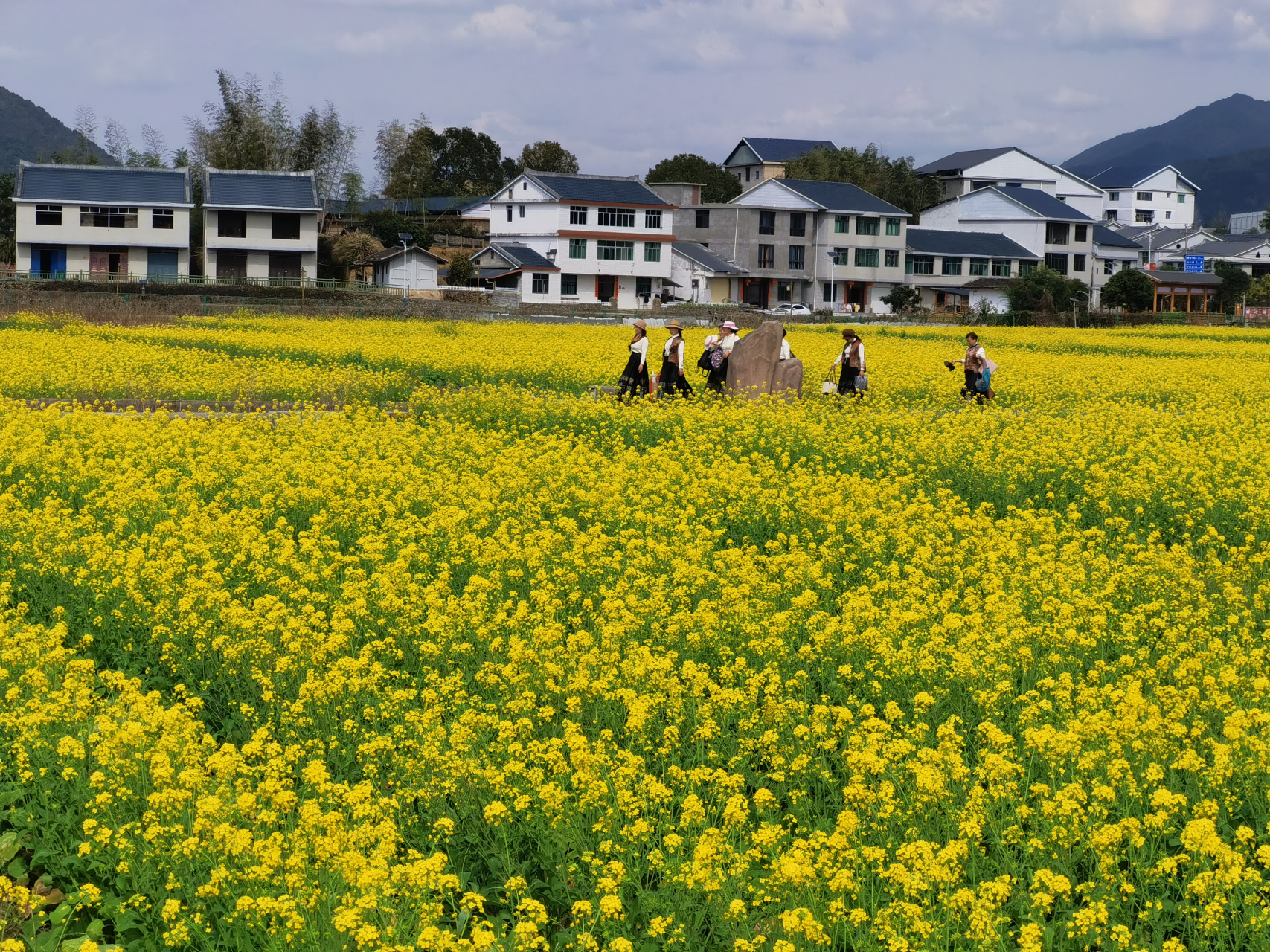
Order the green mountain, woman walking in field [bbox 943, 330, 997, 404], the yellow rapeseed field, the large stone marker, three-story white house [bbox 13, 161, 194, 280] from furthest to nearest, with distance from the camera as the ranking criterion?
the green mountain
three-story white house [bbox 13, 161, 194, 280]
woman walking in field [bbox 943, 330, 997, 404]
the large stone marker
the yellow rapeseed field

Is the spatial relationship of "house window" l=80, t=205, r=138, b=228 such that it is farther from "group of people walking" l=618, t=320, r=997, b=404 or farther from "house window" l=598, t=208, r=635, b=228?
"group of people walking" l=618, t=320, r=997, b=404

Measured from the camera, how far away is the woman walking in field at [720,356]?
19.5 m

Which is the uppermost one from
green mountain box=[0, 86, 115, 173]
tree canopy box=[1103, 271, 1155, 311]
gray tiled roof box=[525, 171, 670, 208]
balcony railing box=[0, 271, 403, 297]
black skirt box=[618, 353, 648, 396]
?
green mountain box=[0, 86, 115, 173]

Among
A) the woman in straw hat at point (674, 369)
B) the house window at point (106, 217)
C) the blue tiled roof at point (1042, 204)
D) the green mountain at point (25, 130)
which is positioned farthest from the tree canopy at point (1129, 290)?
the green mountain at point (25, 130)

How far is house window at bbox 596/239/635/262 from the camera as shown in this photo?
219ft

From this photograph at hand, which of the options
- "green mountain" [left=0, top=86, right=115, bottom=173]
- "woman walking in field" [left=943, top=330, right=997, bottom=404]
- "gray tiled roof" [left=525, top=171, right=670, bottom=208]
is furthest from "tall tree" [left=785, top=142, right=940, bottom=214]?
"green mountain" [left=0, top=86, right=115, bottom=173]

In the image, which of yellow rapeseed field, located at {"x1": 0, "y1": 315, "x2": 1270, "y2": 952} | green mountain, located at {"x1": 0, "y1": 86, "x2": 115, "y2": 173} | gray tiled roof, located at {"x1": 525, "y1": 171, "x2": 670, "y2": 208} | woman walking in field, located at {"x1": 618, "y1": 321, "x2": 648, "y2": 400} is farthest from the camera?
green mountain, located at {"x1": 0, "y1": 86, "x2": 115, "y2": 173}

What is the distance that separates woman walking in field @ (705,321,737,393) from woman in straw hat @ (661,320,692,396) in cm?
45

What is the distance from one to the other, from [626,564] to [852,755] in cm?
396

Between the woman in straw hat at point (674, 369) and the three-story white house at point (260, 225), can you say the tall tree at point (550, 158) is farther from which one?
the woman in straw hat at point (674, 369)

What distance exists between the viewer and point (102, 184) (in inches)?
2349

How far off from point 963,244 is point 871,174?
20.8 m

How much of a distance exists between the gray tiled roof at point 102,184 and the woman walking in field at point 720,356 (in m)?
46.5

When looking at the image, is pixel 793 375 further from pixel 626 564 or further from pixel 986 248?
pixel 986 248
